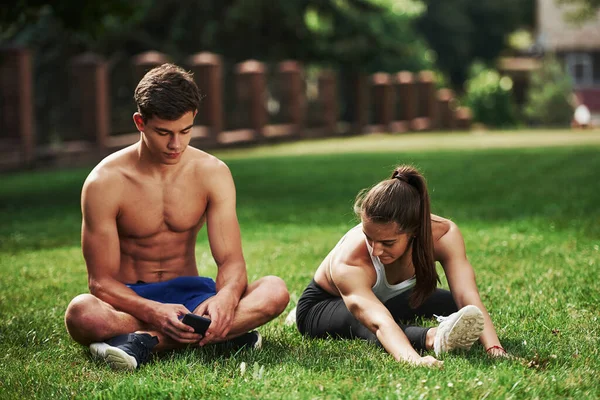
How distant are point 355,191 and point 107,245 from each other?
9752 mm

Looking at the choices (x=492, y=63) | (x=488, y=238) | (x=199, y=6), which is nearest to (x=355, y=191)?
(x=488, y=238)

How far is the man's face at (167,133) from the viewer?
5746mm

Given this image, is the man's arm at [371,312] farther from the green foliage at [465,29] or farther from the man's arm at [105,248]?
the green foliage at [465,29]

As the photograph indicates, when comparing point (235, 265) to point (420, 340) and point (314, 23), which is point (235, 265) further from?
point (314, 23)

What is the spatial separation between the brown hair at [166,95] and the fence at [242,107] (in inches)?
573

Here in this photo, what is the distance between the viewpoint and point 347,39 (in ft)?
123

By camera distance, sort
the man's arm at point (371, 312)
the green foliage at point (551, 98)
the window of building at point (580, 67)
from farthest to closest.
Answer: the window of building at point (580, 67) < the green foliage at point (551, 98) < the man's arm at point (371, 312)

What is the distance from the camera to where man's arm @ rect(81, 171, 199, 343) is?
591cm

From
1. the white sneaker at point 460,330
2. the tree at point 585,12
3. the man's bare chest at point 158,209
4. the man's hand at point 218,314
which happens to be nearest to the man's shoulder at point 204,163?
the man's bare chest at point 158,209

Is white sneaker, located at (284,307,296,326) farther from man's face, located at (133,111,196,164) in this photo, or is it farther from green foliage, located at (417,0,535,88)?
green foliage, located at (417,0,535,88)

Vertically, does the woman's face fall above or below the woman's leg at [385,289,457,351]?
above

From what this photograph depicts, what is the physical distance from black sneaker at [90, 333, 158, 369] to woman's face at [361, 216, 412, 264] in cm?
127

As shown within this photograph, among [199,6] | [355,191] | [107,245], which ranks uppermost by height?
[199,6]

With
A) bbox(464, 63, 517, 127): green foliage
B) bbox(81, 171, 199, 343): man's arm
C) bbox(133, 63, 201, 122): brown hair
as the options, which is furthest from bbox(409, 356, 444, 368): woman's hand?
bbox(464, 63, 517, 127): green foliage
